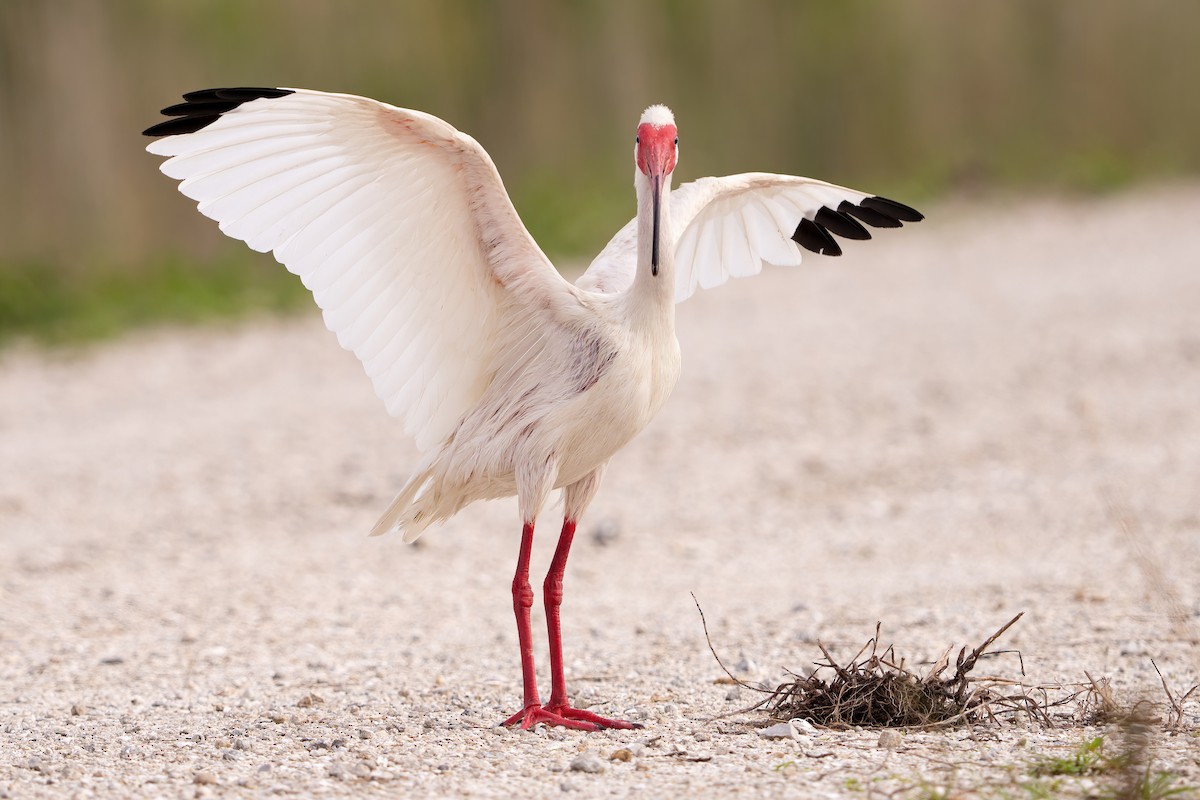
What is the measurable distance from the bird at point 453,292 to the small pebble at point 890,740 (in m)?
0.86

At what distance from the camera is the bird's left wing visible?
19.7 ft

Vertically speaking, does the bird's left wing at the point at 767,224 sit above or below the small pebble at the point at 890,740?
above

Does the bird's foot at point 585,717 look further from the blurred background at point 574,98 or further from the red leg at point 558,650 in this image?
the blurred background at point 574,98

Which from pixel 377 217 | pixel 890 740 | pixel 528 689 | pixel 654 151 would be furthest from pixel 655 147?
pixel 890 740

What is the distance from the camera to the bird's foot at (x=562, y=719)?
4.71 meters

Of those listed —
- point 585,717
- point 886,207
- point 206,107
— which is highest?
point 206,107

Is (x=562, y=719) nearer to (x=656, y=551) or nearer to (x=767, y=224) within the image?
(x=767, y=224)

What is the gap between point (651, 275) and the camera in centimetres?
488

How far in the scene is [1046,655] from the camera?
550 centimetres

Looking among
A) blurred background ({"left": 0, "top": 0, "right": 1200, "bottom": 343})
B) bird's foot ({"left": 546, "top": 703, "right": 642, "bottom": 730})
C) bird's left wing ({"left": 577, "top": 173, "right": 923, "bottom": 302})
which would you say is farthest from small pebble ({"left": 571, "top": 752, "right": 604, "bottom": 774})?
blurred background ({"left": 0, "top": 0, "right": 1200, "bottom": 343})

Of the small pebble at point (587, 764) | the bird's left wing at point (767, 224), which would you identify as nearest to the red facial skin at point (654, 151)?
the bird's left wing at point (767, 224)

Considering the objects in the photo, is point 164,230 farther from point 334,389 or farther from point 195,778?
point 195,778

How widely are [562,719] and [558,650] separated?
1.00 ft

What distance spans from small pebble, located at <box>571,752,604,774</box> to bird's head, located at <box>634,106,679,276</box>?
1610mm
